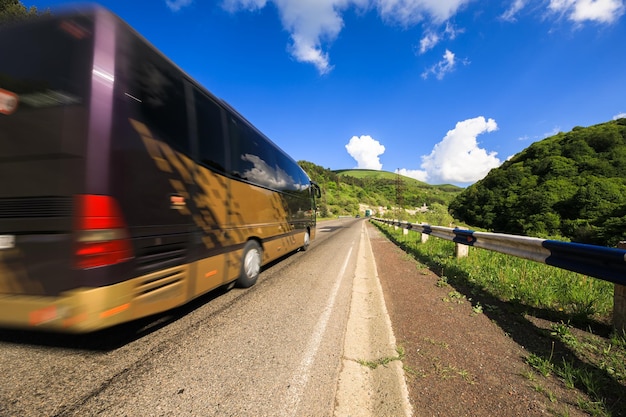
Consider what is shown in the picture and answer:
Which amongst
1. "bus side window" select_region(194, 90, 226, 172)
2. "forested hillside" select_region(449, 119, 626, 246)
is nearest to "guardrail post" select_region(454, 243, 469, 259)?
"bus side window" select_region(194, 90, 226, 172)

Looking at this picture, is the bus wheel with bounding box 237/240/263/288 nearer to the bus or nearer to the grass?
the bus

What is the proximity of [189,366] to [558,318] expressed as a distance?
4.17m

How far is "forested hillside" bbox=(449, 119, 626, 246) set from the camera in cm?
2422

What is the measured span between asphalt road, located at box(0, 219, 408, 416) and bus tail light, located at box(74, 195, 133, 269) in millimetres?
892

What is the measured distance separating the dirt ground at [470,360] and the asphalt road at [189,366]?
2.04ft

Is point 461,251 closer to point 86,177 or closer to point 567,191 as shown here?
point 86,177

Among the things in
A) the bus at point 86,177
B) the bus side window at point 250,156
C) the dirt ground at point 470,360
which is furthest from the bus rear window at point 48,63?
the dirt ground at point 470,360

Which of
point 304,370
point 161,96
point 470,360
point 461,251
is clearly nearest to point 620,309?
point 470,360

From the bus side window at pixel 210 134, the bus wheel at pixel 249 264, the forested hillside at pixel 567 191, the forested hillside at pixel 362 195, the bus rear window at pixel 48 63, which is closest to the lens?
the bus rear window at pixel 48 63

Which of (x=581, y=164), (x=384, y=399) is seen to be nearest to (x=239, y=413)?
(x=384, y=399)

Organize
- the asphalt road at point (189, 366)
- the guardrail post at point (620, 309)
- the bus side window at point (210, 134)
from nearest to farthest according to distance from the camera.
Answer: the asphalt road at point (189, 366), the guardrail post at point (620, 309), the bus side window at point (210, 134)

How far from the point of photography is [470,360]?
2.21m

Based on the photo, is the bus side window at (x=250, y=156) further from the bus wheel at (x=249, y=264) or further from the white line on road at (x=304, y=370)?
the white line on road at (x=304, y=370)

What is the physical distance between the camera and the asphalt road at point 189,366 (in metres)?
1.63
